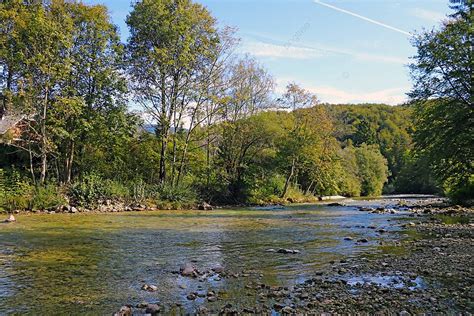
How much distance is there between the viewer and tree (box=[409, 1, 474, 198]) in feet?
80.4

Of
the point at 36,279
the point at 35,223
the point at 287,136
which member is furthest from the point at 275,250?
the point at 287,136

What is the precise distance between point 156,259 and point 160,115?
22.3 metres

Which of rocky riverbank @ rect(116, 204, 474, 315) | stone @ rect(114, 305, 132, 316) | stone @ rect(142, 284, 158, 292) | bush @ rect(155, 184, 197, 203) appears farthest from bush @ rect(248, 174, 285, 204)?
stone @ rect(114, 305, 132, 316)

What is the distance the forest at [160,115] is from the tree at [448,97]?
78mm

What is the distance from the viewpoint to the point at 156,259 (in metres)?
9.86

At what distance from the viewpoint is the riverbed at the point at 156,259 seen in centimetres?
650

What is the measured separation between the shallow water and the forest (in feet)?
34.3

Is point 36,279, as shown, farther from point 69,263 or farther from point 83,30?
point 83,30

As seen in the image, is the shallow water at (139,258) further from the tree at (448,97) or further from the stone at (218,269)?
the tree at (448,97)

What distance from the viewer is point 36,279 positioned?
25.0 ft

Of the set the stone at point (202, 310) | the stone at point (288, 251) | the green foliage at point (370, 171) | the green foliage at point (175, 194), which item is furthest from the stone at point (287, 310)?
the green foliage at point (370, 171)

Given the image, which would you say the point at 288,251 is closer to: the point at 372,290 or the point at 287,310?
the point at 372,290

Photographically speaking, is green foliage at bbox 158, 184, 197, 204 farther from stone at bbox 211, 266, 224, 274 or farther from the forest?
stone at bbox 211, 266, 224, 274

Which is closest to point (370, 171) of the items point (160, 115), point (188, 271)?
point (160, 115)
